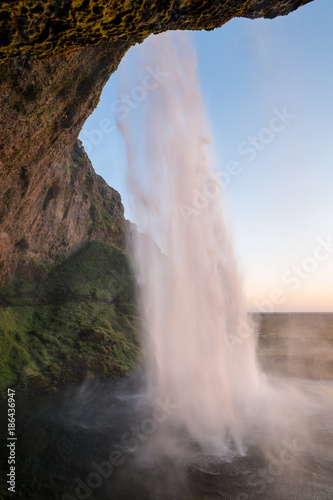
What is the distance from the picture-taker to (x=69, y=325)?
94.6 ft

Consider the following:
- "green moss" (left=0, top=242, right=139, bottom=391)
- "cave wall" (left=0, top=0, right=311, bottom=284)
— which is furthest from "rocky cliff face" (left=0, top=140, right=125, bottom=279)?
"green moss" (left=0, top=242, right=139, bottom=391)

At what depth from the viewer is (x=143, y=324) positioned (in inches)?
1462

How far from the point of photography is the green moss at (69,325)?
72.8ft

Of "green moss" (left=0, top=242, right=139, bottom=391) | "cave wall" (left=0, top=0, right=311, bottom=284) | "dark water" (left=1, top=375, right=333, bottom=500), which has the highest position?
"cave wall" (left=0, top=0, right=311, bottom=284)

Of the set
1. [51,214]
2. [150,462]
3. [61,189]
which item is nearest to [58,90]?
[61,189]

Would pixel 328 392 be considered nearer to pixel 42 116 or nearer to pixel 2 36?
pixel 2 36

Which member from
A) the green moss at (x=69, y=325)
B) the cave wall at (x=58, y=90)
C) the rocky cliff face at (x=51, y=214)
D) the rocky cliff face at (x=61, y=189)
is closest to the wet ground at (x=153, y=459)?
the green moss at (x=69, y=325)

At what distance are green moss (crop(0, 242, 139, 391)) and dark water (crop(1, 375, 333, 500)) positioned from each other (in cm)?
693

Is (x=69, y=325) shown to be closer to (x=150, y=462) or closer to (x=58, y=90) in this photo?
(x=150, y=462)

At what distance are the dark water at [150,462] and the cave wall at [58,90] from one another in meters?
12.9

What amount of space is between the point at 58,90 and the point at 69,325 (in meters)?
22.6

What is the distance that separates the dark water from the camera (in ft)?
29.3

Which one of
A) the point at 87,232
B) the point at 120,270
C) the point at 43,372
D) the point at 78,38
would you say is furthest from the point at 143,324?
the point at 78,38

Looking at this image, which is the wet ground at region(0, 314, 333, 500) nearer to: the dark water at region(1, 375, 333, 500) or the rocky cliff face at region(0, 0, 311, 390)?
the dark water at region(1, 375, 333, 500)
